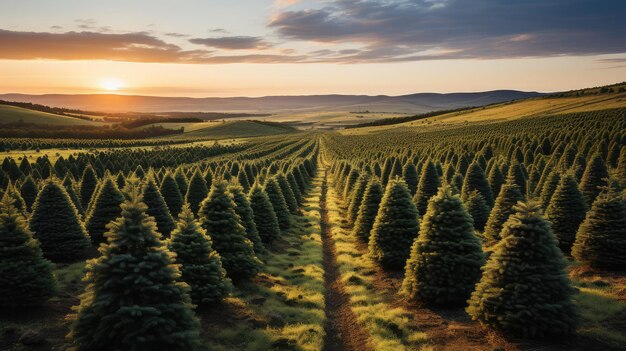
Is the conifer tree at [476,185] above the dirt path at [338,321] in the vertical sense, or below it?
above

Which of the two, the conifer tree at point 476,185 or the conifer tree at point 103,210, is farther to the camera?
the conifer tree at point 476,185

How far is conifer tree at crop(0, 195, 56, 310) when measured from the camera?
13578 millimetres

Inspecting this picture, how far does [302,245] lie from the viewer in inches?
1141

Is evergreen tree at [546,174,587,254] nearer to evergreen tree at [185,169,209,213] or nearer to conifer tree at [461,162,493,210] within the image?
conifer tree at [461,162,493,210]

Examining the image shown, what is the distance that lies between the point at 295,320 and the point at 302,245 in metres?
12.8

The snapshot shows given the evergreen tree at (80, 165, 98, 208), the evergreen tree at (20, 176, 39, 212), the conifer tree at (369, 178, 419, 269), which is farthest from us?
the evergreen tree at (80, 165, 98, 208)

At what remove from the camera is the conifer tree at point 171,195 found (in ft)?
113

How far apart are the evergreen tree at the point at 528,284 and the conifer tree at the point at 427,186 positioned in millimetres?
19866

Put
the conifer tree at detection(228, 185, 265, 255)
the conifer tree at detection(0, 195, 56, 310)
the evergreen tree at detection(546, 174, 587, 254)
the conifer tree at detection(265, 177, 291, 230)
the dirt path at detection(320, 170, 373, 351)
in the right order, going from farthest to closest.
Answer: the conifer tree at detection(265, 177, 291, 230) < the conifer tree at detection(228, 185, 265, 255) < the evergreen tree at detection(546, 174, 587, 254) < the dirt path at detection(320, 170, 373, 351) < the conifer tree at detection(0, 195, 56, 310)

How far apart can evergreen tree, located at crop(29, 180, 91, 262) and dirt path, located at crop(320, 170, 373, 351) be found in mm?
13846

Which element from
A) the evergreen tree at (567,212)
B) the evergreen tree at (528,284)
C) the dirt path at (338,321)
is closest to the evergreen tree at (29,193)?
the dirt path at (338,321)

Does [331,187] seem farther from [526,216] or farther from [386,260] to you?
[526,216]

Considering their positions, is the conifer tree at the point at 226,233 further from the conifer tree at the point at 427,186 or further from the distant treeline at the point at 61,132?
the distant treeline at the point at 61,132

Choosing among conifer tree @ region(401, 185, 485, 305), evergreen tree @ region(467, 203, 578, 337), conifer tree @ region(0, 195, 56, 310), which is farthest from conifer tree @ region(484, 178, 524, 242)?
conifer tree @ region(0, 195, 56, 310)
